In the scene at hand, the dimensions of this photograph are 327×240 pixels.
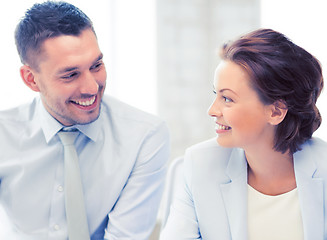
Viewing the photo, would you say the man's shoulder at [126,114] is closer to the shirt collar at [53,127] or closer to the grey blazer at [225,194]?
the shirt collar at [53,127]

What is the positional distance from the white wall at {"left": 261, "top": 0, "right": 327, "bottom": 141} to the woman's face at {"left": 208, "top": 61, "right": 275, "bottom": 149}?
3.16 ft

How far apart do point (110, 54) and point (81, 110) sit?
53.9 inches

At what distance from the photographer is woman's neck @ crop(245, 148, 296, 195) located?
1666 mm

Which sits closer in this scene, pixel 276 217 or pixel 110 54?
pixel 276 217

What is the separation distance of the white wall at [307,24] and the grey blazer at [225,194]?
2.90 ft

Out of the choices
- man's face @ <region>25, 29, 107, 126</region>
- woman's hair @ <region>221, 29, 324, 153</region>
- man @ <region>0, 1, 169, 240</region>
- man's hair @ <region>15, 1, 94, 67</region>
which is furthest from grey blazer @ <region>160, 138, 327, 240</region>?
man's hair @ <region>15, 1, 94, 67</region>

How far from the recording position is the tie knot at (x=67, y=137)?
180 centimetres

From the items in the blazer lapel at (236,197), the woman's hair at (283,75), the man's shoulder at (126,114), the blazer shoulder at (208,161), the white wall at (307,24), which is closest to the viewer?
the woman's hair at (283,75)

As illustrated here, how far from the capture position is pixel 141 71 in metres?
3.10

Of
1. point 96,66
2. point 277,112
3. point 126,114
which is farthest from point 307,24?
point 96,66

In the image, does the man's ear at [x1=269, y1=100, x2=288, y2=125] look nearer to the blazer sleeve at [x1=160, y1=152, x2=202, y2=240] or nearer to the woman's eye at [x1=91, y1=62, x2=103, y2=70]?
the blazer sleeve at [x1=160, y1=152, x2=202, y2=240]

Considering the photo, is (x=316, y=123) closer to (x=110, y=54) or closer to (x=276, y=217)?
(x=276, y=217)

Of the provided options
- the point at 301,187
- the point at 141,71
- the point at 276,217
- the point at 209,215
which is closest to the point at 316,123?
the point at 301,187

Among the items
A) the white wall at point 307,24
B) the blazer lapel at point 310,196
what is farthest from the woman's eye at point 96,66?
the white wall at point 307,24
